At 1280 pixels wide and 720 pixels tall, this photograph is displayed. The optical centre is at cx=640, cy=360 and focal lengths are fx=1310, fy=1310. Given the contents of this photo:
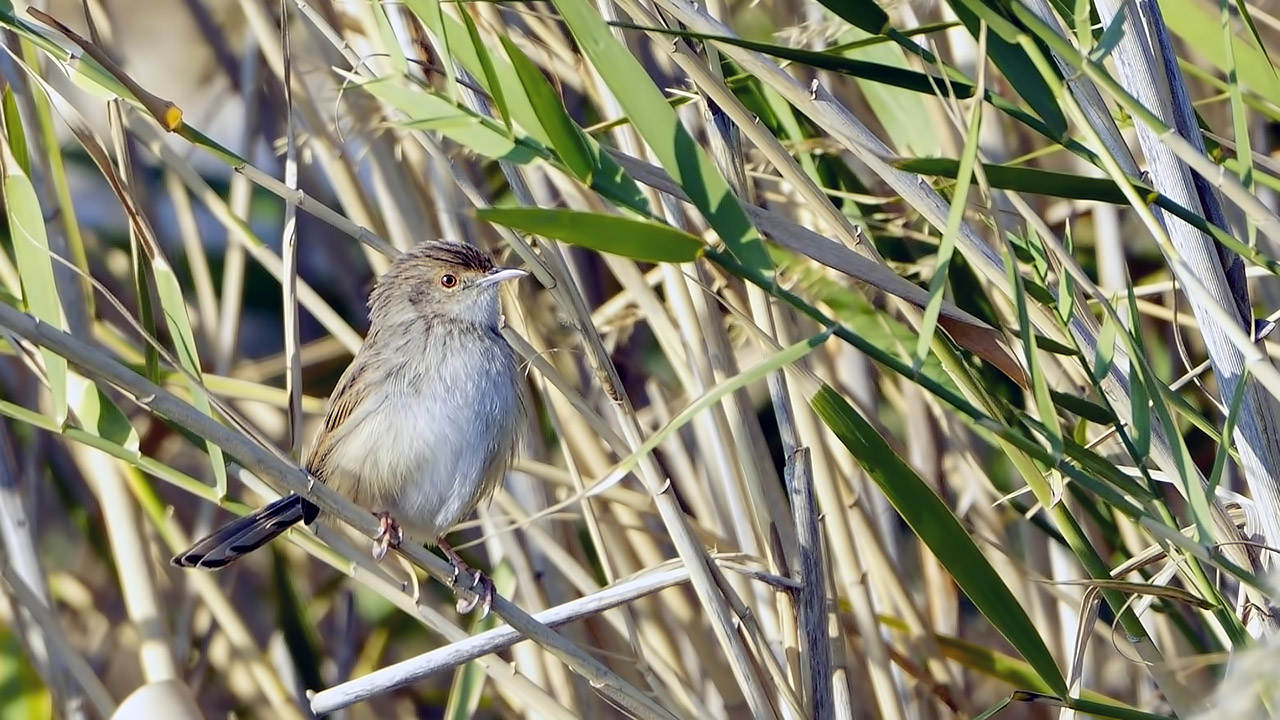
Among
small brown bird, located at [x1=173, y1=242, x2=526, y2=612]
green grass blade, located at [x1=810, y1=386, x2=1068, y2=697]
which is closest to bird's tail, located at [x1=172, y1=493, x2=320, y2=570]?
small brown bird, located at [x1=173, y1=242, x2=526, y2=612]

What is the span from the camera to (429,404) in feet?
9.74

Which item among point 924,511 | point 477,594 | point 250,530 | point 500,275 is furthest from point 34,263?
point 924,511

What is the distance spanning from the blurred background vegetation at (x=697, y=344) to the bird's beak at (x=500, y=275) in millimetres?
98

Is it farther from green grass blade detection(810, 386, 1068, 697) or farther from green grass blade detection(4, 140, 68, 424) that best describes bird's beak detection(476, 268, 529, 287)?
Result: green grass blade detection(810, 386, 1068, 697)

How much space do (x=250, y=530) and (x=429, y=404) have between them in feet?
1.67

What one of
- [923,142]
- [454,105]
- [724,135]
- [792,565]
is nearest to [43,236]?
[454,105]

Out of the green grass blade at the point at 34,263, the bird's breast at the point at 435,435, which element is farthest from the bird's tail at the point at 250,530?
the green grass blade at the point at 34,263

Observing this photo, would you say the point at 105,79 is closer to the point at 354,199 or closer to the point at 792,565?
the point at 354,199

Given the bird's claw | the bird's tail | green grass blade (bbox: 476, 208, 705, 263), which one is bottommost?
the bird's claw

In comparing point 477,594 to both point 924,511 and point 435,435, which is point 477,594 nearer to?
point 435,435

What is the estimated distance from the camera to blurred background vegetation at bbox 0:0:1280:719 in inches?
68.5

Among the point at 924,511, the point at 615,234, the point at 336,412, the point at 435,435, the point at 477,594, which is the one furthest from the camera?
the point at 336,412

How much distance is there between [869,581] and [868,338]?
139cm

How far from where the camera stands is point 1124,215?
3541 mm
